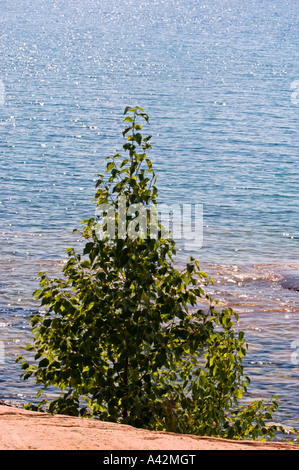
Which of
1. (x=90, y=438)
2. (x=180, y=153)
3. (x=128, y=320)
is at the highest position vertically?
(x=180, y=153)

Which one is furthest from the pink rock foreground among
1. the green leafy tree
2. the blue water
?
the blue water

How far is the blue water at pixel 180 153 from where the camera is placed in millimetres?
21500

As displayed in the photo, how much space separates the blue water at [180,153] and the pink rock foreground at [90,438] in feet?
23.4

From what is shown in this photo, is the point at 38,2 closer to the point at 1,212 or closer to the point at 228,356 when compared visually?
the point at 1,212

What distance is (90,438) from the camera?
7.74 m

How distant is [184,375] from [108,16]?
472 ft

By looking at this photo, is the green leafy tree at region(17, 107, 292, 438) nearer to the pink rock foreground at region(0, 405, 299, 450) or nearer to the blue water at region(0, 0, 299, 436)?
the pink rock foreground at region(0, 405, 299, 450)

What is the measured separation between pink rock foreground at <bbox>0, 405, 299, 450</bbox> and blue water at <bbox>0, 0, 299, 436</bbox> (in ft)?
Result: 23.4

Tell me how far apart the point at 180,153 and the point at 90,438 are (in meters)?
36.9

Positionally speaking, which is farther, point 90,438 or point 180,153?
point 180,153

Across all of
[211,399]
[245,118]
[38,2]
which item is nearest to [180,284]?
[211,399]

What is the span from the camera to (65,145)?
4497 cm

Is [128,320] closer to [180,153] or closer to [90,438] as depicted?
[90,438]

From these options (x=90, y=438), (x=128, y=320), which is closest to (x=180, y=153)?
(x=128, y=320)
